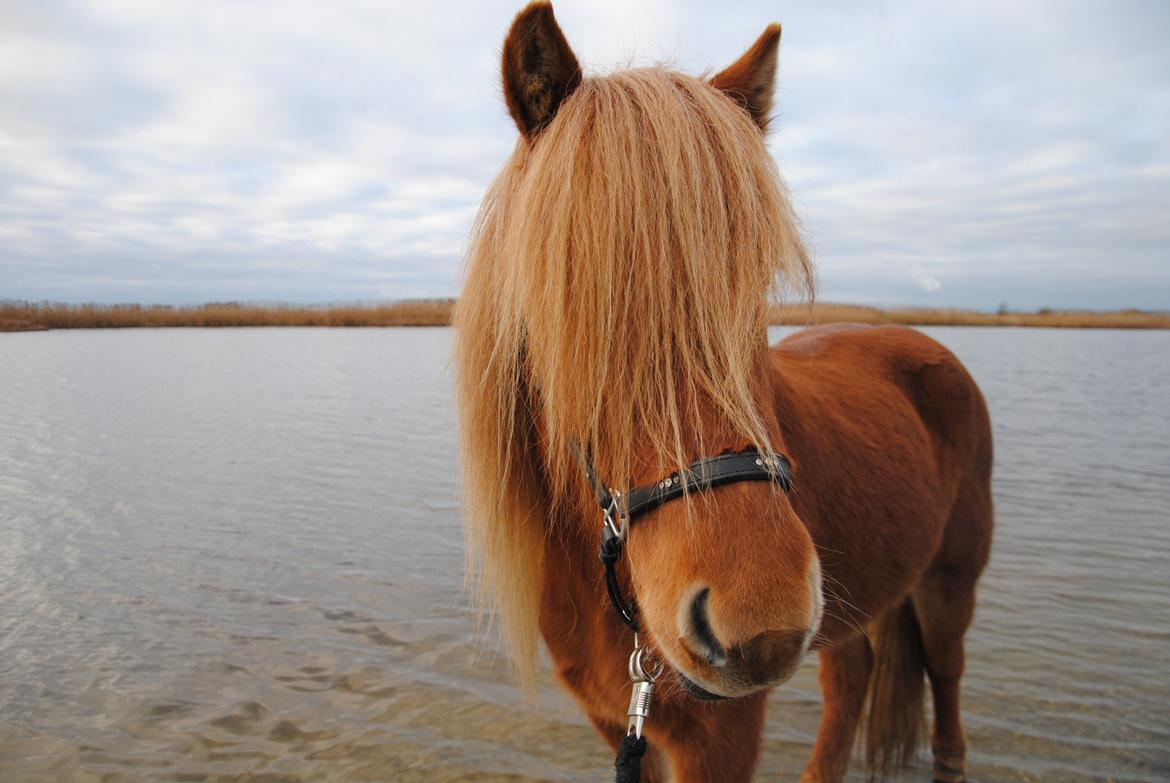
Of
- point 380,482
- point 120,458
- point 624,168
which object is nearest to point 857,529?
point 624,168

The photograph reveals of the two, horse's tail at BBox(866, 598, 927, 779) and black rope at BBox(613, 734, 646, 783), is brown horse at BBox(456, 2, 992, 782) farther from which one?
horse's tail at BBox(866, 598, 927, 779)

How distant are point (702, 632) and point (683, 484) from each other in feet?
0.85

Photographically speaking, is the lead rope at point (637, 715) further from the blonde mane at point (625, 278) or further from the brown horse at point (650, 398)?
the blonde mane at point (625, 278)

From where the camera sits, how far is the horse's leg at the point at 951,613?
11.4 feet

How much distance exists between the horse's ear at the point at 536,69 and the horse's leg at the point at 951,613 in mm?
3070

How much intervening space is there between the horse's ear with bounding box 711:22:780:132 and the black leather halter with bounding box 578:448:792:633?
1135mm

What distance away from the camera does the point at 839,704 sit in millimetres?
3543

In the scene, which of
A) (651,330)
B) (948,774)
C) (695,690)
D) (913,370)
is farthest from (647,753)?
(913,370)

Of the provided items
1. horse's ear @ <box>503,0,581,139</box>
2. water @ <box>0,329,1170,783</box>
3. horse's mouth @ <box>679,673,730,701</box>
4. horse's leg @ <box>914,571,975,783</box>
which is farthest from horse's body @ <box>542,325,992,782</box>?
horse's ear @ <box>503,0,581,139</box>

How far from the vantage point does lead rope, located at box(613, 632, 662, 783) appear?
60.7 inches

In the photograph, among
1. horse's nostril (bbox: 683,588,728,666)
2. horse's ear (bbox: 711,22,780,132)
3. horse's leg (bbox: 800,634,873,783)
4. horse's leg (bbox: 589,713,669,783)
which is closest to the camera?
horse's nostril (bbox: 683,588,728,666)

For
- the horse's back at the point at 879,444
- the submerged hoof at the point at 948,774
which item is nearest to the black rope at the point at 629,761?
the horse's back at the point at 879,444

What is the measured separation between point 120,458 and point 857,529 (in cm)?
992

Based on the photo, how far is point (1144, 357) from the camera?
99.7 ft
